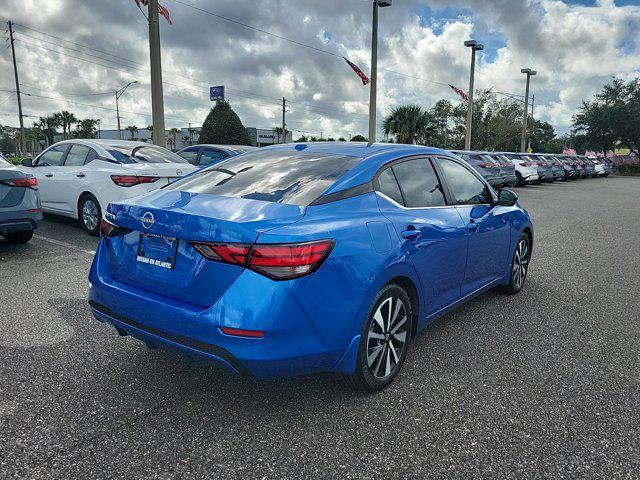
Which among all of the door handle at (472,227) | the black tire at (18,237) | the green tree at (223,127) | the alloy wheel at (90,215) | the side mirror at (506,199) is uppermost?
the green tree at (223,127)

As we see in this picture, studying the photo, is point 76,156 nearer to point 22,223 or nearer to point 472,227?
point 22,223

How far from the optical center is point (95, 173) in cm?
779

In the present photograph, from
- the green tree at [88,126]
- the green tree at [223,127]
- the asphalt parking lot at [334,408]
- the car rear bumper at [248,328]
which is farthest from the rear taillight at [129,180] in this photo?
the green tree at [88,126]

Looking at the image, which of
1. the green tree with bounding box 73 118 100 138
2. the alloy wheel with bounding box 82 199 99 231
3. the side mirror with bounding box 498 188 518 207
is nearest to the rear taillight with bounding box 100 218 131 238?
the side mirror with bounding box 498 188 518 207

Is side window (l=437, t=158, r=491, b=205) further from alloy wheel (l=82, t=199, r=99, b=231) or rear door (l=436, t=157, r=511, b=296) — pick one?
alloy wheel (l=82, t=199, r=99, b=231)

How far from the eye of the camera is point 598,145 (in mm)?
52281

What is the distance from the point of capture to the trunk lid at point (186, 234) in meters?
2.53

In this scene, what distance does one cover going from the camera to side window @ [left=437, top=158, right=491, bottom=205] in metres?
4.05

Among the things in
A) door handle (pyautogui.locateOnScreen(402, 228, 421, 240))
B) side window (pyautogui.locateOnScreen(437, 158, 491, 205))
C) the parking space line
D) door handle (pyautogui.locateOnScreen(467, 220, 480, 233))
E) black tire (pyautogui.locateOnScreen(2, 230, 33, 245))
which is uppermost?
side window (pyautogui.locateOnScreen(437, 158, 491, 205))

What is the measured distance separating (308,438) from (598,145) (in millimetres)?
58252

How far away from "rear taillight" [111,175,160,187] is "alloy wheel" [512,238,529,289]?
520cm

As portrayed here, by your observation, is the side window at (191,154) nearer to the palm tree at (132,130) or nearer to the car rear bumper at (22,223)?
the car rear bumper at (22,223)

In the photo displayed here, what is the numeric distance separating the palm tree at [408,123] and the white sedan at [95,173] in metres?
44.1

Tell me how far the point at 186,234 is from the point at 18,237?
606 centimetres
